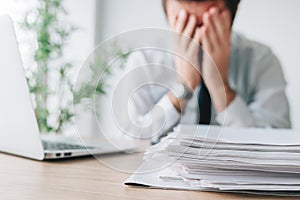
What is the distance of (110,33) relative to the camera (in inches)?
99.7

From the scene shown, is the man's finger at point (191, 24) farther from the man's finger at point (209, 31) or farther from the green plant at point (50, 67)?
the green plant at point (50, 67)

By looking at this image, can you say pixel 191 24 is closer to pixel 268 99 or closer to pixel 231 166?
pixel 268 99

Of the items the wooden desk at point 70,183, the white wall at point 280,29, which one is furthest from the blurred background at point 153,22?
the wooden desk at point 70,183

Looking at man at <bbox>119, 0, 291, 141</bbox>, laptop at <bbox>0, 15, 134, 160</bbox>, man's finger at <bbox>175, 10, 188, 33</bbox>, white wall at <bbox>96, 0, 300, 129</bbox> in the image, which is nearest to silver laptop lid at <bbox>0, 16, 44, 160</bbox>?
laptop at <bbox>0, 15, 134, 160</bbox>

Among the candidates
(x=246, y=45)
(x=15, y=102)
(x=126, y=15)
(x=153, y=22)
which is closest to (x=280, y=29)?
(x=246, y=45)

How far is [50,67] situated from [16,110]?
1.88 m

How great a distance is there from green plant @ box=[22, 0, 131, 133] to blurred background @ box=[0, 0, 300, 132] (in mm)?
74

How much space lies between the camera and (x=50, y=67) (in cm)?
255

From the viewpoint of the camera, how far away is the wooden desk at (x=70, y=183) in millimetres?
483

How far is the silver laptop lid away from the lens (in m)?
0.70

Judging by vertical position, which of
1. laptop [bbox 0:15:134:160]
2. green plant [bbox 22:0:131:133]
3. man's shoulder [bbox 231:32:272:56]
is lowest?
green plant [bbox 22:0:131:133]

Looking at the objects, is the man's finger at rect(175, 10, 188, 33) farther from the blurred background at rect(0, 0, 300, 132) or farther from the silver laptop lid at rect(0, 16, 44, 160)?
the silver laptop lid at rect(0, 16, 44, 160)

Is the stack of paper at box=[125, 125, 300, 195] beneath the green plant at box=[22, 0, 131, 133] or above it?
above

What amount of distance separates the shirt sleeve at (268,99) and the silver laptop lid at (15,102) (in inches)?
58.9
